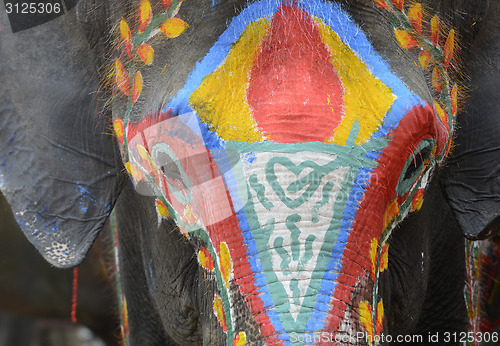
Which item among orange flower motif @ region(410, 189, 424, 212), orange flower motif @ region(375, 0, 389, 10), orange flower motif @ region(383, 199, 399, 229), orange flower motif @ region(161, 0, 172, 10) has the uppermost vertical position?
orange flower motif @ region(161, 0, 172, 10)

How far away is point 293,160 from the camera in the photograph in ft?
6.36

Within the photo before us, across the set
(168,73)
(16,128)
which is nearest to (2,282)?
(16,128)

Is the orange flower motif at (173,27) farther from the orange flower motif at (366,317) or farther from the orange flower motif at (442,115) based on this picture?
the orange flower motif at (366,317)

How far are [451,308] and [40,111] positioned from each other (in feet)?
5.06

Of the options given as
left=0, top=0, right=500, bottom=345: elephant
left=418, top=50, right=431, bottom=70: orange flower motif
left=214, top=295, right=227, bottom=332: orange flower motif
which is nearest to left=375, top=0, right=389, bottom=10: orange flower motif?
left=0, top=0, right=500, bottom=345: elephant

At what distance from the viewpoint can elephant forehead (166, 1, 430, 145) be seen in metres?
2.00

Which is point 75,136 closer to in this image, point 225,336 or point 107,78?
point 107,78

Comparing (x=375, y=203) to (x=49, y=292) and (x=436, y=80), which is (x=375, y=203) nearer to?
(x=436, y=80)

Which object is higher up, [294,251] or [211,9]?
[211,9]

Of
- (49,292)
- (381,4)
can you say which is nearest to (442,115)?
(381,4)

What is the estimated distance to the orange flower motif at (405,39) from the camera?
2273 mm

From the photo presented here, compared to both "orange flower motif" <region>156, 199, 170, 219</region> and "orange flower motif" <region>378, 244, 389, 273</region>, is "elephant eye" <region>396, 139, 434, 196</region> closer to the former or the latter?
"orange flower motif" <region>378, 244, 389, 273</region>

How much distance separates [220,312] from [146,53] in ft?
2.26

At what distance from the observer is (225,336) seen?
215 centimetres
